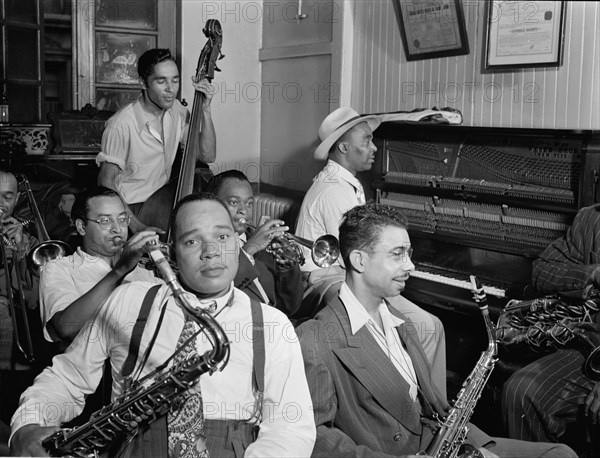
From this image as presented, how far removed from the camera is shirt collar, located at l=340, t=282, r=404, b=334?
250 centimetres

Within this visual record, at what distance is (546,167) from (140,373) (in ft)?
8.02

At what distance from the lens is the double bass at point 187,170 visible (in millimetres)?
3986

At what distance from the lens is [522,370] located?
10.8ft

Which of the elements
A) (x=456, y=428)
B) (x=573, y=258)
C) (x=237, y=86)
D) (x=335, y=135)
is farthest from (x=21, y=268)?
(x=237, y=86)

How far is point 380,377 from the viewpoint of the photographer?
7.84ft

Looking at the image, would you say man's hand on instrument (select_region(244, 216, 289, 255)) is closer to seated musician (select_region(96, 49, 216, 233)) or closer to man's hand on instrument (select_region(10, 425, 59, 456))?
seated musician (select_region(96, 49, 216, 233))

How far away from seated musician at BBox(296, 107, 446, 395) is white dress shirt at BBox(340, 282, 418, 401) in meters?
1.11

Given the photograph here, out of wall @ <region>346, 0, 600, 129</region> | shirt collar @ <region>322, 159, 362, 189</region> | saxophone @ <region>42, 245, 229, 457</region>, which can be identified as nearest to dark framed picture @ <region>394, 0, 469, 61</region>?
wall @ <region>346, 0, 600, 129</region>

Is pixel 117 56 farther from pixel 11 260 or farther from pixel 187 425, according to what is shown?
pixel 187 425

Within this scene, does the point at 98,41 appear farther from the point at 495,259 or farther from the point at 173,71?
the point at 495,259

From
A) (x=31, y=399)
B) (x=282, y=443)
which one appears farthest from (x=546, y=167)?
(x=31, y=399)

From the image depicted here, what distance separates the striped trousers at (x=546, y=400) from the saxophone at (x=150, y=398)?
1691 mm

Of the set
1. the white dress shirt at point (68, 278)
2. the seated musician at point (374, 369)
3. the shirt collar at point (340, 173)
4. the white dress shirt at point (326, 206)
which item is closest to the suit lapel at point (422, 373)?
the seated musician at point (374, 369)

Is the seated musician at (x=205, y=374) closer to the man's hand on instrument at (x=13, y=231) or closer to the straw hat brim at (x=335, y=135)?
the man's hand on instrument at (x=13, y=231)
